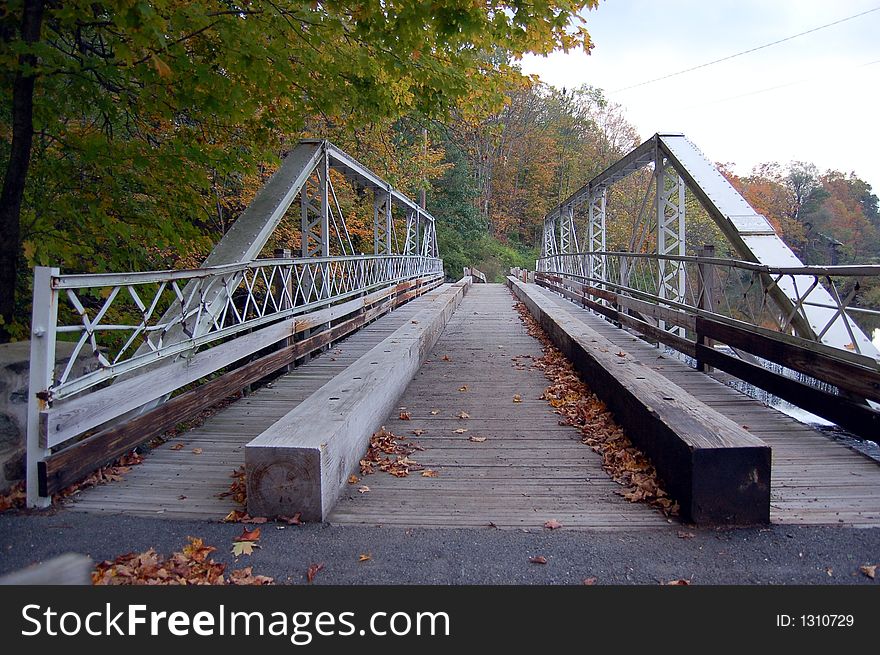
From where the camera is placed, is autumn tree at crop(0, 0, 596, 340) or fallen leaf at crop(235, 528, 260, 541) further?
autumn tree at crop(0, 0, 596, 340)

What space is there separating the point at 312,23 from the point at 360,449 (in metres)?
4.43

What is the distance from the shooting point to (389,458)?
14.7 feet

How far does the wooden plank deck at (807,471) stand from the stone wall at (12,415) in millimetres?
4225

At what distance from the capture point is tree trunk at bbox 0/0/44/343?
205 inches

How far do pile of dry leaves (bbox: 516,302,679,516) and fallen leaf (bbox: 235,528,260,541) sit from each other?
6.97 ft

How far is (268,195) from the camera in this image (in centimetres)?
796

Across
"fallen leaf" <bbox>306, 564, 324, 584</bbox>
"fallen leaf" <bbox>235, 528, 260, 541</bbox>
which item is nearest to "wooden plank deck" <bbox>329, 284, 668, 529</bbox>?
"fallen leaf" <bbox>235, 528, 260, 541</bbox>

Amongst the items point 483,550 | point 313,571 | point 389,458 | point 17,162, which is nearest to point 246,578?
point 313,571

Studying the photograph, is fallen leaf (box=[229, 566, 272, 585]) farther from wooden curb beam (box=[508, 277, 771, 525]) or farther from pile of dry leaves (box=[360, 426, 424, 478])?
wooden curb beam (box=[508, 277, 771, 525])

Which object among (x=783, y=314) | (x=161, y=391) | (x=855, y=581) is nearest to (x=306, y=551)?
(x=161, y=391)

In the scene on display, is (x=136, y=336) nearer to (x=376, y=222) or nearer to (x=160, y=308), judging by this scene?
(x=160, y=308)

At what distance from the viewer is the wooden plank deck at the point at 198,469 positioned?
11.6 feet

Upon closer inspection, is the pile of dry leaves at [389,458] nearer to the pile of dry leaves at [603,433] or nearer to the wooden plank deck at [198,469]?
the wooden plank deck at [198,469]

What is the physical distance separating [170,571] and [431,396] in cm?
385
